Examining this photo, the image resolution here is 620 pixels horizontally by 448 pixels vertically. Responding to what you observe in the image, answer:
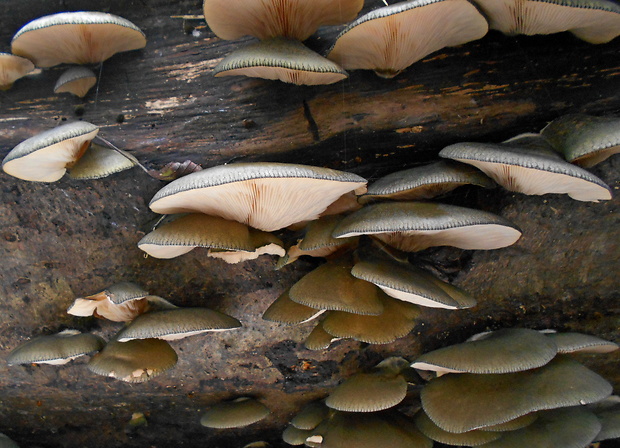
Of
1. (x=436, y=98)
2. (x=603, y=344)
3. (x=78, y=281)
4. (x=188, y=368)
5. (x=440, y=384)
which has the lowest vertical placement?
(x=188, y=368)

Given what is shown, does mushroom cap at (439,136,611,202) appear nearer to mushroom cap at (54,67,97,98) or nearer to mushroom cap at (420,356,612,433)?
mushroom cap at (420,356,612,433)

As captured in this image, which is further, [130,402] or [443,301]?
[130,402]

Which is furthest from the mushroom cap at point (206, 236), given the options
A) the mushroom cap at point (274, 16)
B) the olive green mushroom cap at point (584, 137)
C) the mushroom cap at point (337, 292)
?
the olive green mushroom cap at point (584, 137)

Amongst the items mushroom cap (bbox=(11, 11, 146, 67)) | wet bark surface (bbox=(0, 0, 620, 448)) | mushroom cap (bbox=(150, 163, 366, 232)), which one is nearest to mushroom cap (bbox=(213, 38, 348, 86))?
wet bark surface (bbox=(0, 0, 620, 448))

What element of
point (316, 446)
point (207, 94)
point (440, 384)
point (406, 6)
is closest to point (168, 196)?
point (207, 94)

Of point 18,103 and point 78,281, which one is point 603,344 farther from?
point 18,103

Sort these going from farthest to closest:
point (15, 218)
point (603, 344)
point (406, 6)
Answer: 1. point (15, 218)
2. point (603, 344)
3. point (406, 6)

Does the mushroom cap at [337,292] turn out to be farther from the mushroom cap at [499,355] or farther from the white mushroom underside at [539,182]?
the white mushroom underside at [539,182]

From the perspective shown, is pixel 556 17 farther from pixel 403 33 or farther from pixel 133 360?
pixel 133 360
